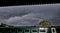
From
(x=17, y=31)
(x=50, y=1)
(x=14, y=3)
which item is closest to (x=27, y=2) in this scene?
(x=14, y=3)

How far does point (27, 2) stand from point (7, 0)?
18.2 inches

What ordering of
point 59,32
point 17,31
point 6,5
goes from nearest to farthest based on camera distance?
point 6,5 → point 59,32 → point 17,31

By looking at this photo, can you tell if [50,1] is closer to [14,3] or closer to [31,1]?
[31,1]

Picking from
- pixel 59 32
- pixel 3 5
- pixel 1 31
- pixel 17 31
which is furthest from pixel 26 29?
pixel 3 5

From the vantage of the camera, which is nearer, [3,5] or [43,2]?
[43,2]

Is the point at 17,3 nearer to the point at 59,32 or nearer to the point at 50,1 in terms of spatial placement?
the point at 50,1

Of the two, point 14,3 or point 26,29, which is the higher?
point 14,3

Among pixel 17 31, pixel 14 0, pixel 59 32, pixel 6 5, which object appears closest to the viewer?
pixel 14 0

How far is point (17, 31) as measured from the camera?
6.88 meters

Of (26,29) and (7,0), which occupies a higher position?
(7,0)

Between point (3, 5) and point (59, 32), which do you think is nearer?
point (3, 5)

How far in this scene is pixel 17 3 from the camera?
314 cm

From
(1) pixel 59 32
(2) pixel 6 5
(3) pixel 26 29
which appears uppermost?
(2) pixel 6 5

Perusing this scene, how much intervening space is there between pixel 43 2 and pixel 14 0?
2.16 feet
